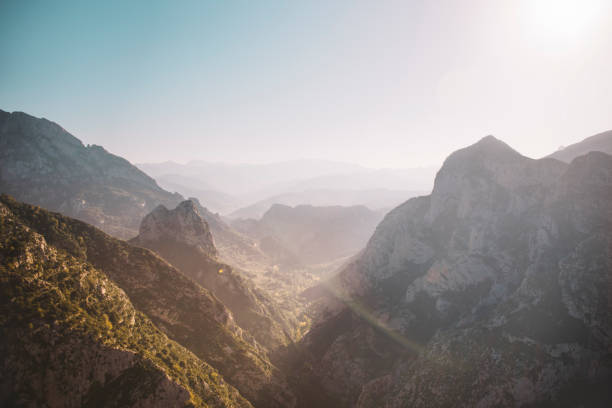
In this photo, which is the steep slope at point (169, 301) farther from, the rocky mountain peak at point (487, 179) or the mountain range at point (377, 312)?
the rocky mountain peak at point (487, 179)

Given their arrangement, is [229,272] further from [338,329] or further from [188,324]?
[338,329]

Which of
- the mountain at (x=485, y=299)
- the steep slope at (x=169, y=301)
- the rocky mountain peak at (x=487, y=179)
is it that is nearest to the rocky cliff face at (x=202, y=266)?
the steep slope at (x=169, y=301)

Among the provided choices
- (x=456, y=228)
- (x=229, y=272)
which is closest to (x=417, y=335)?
(x=456, y=228)

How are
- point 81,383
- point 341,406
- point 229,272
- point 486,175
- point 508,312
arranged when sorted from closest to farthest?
point 81,383
point 508,312
point 341,406
point 486,175
point 229,272

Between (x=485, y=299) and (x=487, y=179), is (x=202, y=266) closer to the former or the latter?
(x=485, y=299)

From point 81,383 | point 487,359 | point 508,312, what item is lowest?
point 487,359

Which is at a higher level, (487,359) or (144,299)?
(144,299)
